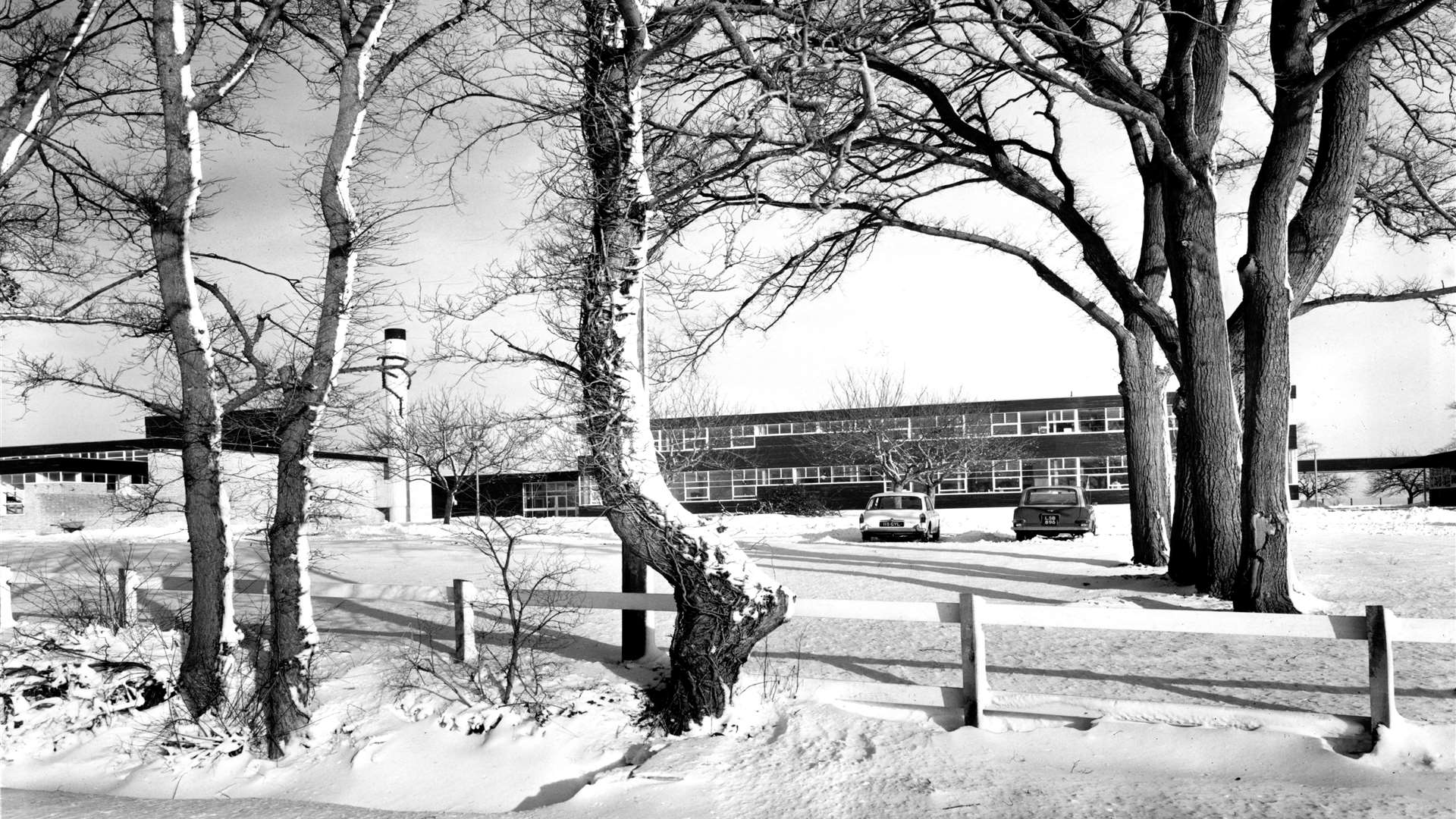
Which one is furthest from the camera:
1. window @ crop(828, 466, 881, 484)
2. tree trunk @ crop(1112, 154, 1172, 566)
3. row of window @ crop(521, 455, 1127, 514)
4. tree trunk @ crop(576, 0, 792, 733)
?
window @ crop(828, 466, 881, 484)

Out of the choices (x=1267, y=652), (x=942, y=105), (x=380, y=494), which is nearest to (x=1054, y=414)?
(x=380, y=494)

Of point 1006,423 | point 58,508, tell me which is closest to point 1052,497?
point 1006,423

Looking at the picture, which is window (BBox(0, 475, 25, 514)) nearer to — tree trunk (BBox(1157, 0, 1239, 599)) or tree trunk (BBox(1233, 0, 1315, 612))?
tree trunk (BBox(1157, 0, 1239, 599))

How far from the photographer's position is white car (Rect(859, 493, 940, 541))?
28.0m

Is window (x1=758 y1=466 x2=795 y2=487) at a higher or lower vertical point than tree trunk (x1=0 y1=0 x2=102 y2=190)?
lower

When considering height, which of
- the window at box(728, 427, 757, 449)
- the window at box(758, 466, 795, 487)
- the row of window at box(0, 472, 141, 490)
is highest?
the window at box(728, 427, 757, 449)

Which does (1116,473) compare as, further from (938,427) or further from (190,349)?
(190,349)

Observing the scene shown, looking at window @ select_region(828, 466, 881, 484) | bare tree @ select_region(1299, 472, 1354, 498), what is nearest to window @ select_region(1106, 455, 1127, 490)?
window @ select_region(828, 466, 881, 484)

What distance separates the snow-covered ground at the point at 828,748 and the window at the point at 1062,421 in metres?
45.6

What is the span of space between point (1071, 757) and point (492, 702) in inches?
163

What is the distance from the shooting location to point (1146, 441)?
15.5 meters

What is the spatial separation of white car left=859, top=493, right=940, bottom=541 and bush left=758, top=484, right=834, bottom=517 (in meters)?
16.4

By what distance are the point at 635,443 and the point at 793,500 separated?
4644 cm

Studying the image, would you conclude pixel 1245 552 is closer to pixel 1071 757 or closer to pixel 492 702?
pixel 1071 757
